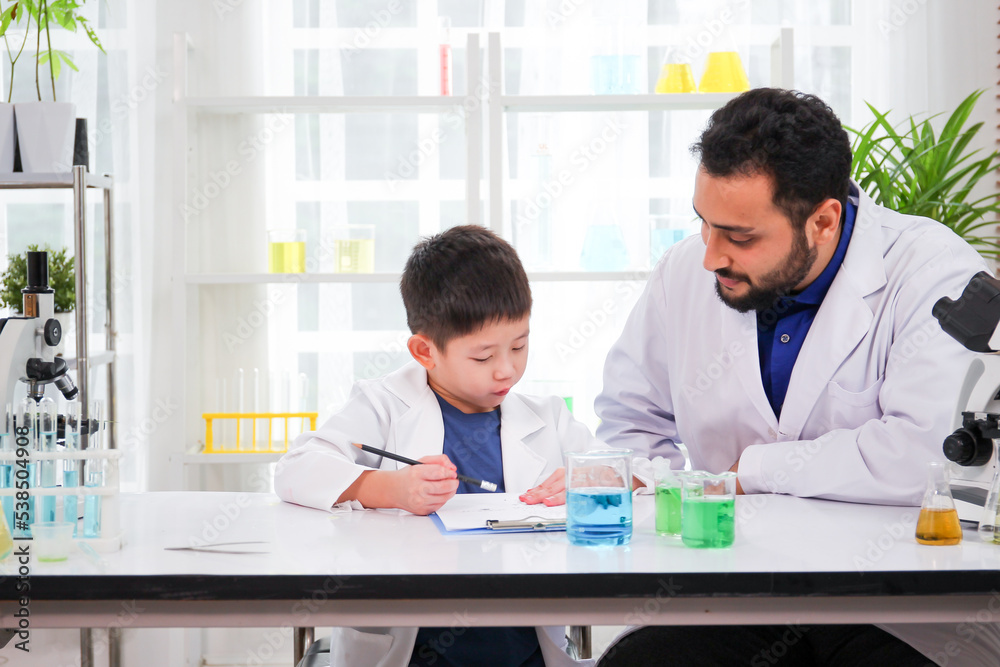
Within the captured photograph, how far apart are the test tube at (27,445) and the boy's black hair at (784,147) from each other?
115 centimetres

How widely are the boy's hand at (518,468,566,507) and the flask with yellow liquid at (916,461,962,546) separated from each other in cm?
48

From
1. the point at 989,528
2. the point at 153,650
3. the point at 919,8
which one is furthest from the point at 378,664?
the point at 919,8

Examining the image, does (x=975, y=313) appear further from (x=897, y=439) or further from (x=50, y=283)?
(x=50, y=283)

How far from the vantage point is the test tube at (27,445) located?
1.11 m

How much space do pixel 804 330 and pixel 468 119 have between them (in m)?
1.33

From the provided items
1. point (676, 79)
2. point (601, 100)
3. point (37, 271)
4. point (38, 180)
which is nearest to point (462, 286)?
point (37, 271)

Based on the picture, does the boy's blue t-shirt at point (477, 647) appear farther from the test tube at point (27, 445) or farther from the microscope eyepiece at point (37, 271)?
the microscope eyepiece at point (37, 271)

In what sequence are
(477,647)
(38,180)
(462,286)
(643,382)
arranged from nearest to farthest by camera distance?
(477,647)
(462,286)
(643,382)
(38,180)

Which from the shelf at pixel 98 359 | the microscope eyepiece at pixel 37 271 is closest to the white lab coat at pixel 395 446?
the microscope eyepiece at pixel 37 271

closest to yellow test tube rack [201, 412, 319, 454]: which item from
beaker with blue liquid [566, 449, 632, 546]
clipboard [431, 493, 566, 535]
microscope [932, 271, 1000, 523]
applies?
clipboard [431, 493, 566, 535]

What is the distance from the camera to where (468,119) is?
2641mm

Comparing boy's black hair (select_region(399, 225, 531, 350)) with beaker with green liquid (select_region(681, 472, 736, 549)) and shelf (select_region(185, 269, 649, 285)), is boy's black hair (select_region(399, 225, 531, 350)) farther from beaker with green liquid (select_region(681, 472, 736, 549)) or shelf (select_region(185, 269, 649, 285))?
shelf (select_region(185, 269, 649, 285))

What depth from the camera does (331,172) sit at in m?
2.96

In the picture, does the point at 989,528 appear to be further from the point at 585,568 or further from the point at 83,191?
the point at 83,191
